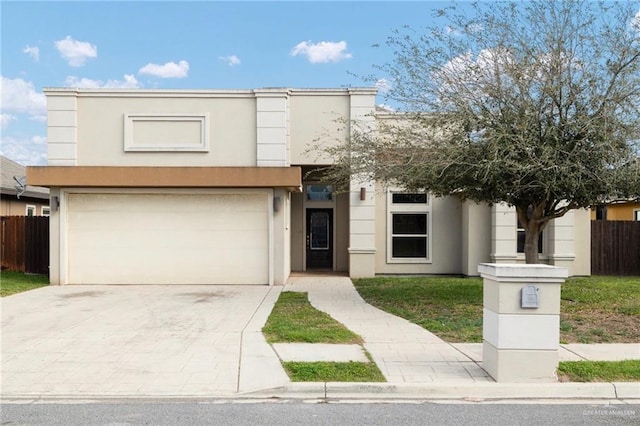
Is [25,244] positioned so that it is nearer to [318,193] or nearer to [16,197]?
[16,197]

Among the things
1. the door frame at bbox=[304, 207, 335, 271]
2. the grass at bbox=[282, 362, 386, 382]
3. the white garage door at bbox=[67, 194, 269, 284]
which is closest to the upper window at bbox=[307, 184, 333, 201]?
the door frame at bbox=[304, 207, 335, 271]

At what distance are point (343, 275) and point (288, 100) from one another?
5730 millimetres

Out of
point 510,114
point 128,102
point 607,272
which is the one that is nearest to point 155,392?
point 510,114

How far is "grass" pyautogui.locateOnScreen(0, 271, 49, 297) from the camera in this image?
1266 cm

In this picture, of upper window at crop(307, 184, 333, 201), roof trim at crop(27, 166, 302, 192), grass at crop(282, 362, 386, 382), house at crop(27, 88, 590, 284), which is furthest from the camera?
upper window at crop(307, 184, 333, 201)

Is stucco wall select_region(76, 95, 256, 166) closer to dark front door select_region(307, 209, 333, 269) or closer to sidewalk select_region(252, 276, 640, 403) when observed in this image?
dark front door select_region(307, 209, 333, 269)

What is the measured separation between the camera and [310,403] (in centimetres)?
524

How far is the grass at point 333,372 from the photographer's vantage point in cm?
570

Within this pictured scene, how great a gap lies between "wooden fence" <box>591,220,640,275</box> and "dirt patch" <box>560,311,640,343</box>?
26.1 ft

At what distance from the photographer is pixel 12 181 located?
21.3 m

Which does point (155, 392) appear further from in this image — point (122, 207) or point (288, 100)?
point (288, 100)

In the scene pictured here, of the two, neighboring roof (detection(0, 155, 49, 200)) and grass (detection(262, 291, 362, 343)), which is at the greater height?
neighboring roof (detection(0, 155, 49, 200))

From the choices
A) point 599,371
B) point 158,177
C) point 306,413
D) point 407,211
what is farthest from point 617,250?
point 306,413

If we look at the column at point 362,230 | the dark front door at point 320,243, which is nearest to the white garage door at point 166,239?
the column at point 362,230
